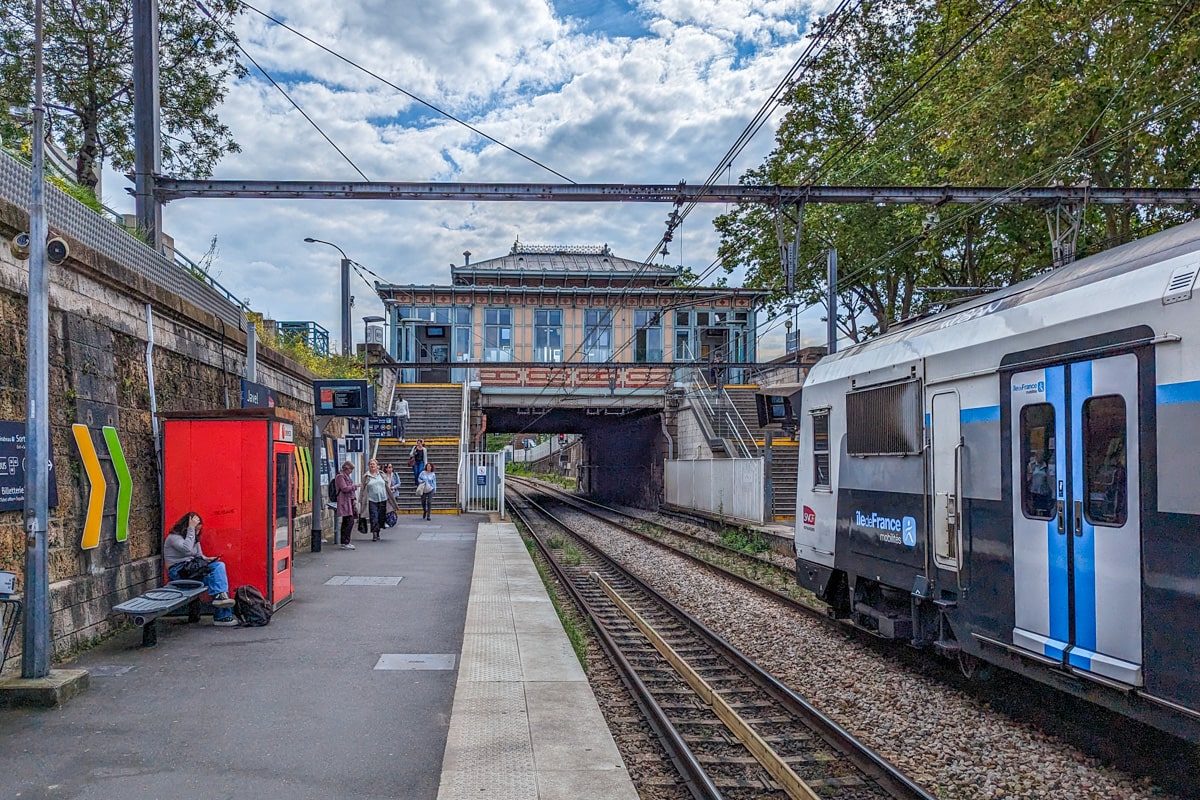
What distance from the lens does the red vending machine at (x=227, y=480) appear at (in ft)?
33.2

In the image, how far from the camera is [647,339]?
46.7 meters

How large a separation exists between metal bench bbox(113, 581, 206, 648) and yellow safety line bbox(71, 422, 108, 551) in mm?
669

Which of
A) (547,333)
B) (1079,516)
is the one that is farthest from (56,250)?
(547,333)

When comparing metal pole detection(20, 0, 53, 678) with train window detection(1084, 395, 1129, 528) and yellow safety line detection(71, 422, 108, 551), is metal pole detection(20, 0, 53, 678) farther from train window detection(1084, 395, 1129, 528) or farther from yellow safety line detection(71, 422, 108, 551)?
train window detection(1084, 395, 1129, 528)

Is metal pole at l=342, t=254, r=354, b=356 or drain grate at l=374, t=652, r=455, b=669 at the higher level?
metal pole at l=342, t=254, r=354, b=356

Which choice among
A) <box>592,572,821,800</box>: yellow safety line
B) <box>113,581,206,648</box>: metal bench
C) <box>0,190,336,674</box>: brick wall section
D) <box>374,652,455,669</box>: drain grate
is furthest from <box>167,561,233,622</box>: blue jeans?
<box>592,572,821,800</box>: yellow safety line

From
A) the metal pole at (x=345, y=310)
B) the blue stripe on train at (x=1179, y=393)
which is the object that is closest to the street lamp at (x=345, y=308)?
the metal pole at (x=345, y=310)

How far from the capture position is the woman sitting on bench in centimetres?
966

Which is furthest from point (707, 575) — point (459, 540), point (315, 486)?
point (315, 486)

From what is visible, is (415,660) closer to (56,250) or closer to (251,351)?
(56,250)

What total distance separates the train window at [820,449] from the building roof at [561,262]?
3966cm

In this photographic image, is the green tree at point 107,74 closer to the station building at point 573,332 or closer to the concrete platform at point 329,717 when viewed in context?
the concrete platform at point 329,717

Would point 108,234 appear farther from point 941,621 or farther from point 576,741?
point 941,621

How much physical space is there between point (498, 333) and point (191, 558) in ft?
121
